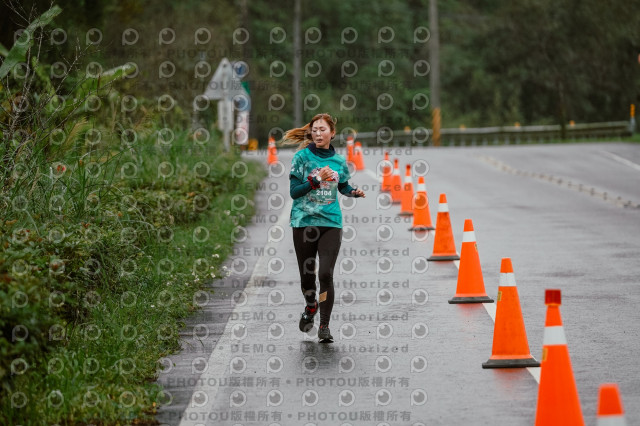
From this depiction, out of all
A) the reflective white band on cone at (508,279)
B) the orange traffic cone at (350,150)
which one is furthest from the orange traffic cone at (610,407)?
the orange traffic cone at (350,150)

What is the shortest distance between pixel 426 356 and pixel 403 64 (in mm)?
60534

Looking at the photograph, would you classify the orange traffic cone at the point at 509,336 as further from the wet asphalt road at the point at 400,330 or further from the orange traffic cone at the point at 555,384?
the orange traffic cone at the point at 555,384

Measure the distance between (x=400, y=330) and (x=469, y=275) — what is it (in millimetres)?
1535

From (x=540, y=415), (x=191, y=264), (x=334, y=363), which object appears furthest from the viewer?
(x=191, y=264)

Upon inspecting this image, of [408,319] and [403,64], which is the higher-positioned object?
[403,64]

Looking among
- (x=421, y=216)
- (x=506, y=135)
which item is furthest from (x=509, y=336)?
(x=506, y=135)

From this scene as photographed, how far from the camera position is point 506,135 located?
52938 mm

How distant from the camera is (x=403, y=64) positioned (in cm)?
6862

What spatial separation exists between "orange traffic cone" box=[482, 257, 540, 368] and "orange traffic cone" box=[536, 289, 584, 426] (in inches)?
67.1

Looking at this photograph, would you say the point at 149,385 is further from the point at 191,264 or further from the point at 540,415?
the point at 191,264

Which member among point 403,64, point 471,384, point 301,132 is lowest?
point 471,384

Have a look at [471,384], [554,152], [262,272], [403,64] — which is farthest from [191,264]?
[403,64]

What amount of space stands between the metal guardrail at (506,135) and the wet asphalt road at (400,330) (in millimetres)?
31248

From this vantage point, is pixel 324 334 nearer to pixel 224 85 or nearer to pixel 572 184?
pixel 572 184
